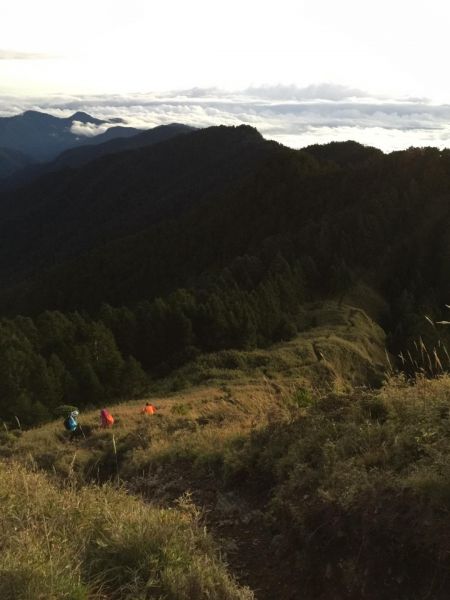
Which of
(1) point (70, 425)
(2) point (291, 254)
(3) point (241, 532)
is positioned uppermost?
(3) point (241, 532)

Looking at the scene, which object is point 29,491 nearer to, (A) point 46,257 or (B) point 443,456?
(B) point 443,456

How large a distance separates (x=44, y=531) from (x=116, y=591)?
3.74 feet

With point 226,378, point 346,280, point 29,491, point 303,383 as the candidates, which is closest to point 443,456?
point 29,491

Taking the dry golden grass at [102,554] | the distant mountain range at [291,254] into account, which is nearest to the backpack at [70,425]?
the dry golden grass at [102,554]

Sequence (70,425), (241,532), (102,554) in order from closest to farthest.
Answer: (102,554), (241,532), (70,425)

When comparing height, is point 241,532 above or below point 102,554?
below

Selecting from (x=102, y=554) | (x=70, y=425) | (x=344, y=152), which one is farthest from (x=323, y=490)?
(x=344, y=152)

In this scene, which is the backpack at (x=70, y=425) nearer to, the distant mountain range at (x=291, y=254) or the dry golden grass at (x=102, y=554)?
the dry golden grass at (x=102, y=554)

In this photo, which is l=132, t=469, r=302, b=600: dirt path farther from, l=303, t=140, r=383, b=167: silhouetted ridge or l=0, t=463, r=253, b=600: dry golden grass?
l=303, t=140, r=383, b=167: silhouetted ridge

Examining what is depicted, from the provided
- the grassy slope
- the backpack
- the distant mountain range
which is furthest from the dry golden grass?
the distant mountain range

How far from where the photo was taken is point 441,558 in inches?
172

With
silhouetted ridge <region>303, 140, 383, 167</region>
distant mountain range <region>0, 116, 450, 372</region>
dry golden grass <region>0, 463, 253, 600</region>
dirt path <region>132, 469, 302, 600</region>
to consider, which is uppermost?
silhouetted ridge <region>303, 140, 383, 167</region>

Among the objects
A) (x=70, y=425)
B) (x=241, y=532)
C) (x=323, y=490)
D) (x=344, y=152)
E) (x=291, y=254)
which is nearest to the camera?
(x=323, y=490)

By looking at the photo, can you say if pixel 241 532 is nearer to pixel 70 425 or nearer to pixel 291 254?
pixel 70 425
